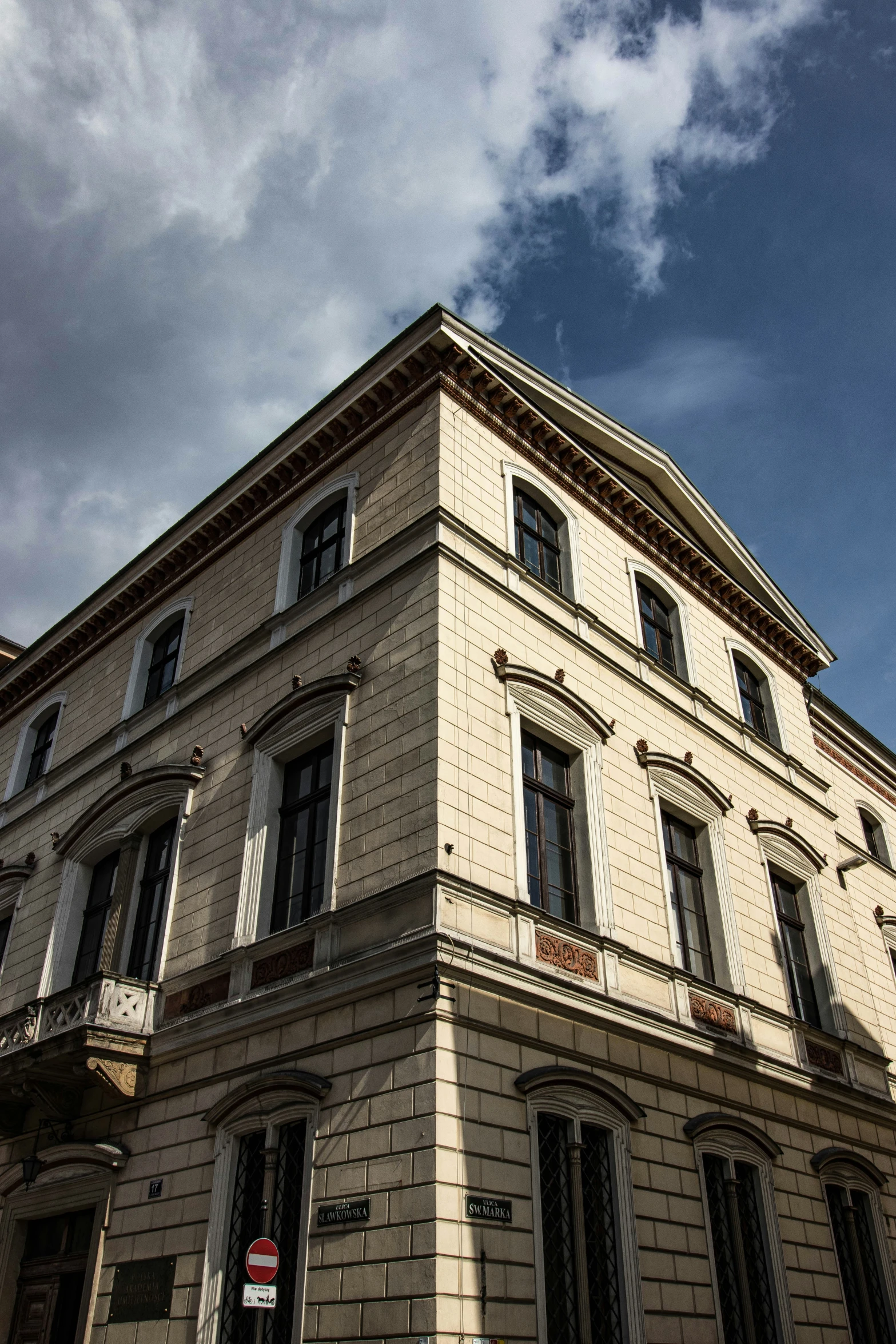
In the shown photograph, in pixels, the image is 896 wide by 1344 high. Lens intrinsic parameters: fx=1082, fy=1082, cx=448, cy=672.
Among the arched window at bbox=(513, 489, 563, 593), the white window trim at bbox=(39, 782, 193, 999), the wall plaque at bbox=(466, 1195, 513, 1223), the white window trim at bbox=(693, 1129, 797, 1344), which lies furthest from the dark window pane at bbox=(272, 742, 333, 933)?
the white window trim at bbox=(693, 1129, 797, 1344)

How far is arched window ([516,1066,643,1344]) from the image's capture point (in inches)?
422

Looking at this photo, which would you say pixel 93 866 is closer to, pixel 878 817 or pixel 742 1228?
pixel 742 1228

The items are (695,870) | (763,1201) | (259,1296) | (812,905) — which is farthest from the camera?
(812,905)

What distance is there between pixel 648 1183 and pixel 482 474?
379 inches

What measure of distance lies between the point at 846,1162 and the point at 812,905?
4.38m

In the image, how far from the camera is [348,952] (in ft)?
39.0

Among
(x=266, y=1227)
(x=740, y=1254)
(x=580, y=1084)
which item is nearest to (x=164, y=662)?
(x=266, y=1227)

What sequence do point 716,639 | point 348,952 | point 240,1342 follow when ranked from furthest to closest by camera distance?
point 716,639
point 348,952
point 240,1342

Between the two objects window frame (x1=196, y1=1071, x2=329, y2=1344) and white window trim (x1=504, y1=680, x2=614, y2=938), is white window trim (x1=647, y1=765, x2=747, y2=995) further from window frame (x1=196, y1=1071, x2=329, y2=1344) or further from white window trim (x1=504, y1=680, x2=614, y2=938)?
window frame (x1=196, y1=1071, x2=329, y2=1344)

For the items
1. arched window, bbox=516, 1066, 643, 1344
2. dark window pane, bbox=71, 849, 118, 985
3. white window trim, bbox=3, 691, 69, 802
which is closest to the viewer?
arched window, bbox=516, 1066, 643, 1344

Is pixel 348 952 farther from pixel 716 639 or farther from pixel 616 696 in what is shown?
pixel 716 639

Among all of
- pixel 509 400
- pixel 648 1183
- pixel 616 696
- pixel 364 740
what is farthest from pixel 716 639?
pixel 648 1183

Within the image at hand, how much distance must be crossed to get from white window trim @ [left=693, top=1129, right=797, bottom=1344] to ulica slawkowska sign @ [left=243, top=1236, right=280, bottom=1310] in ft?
18.9

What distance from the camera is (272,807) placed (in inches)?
569
